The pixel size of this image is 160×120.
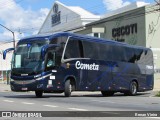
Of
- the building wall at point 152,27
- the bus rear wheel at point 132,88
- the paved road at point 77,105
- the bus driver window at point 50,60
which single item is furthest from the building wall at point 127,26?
the paved road at point 77,105

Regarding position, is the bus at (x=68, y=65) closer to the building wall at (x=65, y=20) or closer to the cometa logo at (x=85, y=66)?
the cometa logo at (x=85, y=66)

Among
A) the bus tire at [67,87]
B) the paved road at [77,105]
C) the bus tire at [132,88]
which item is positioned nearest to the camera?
the paved road at [77,105]

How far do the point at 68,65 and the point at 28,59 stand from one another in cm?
232

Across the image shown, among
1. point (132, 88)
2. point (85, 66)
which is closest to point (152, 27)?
point (132, 88)

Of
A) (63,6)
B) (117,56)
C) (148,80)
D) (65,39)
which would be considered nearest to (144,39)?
(148,80)

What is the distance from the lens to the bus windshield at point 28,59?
965 inches

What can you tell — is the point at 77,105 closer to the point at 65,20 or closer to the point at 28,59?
the point at 28,59

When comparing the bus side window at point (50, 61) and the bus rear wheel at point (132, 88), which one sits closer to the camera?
the bus side window at point (50, 61)

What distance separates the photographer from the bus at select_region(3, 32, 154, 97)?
80.8ft

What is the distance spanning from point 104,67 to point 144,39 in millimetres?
19121

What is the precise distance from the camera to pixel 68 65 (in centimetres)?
2553

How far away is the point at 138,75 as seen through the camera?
31781mm

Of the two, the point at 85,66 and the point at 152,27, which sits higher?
the point at 152,27

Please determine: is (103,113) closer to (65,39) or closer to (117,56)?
(65,39)
